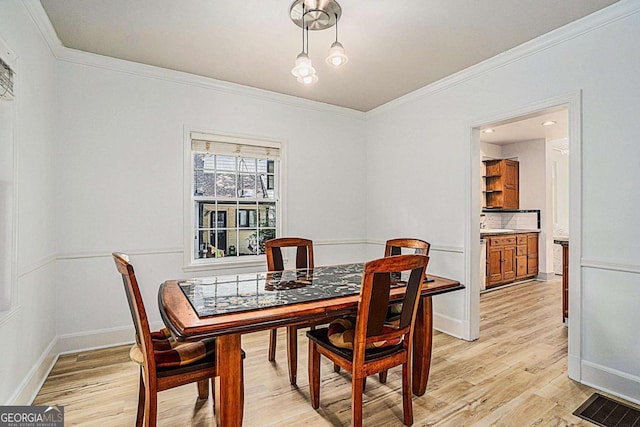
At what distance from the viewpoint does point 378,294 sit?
5.62ft

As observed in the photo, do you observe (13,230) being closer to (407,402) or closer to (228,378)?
(228,378)

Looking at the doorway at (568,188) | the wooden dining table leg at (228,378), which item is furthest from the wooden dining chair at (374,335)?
the doorway at (568,188)

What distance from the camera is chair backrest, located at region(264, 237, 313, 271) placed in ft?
9.48

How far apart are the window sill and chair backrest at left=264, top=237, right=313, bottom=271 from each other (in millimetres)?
836

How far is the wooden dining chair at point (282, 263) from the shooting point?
2428mm

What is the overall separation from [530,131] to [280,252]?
4953 mm

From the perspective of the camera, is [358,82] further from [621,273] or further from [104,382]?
[104,382]

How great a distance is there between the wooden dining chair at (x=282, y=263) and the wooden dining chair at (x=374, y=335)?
1.12 ft

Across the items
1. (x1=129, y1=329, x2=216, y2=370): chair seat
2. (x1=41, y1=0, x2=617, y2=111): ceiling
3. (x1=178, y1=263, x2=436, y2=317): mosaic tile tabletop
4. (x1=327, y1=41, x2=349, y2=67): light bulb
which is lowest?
(x1=129, y1=329, x2=216, y2=370): chair seat

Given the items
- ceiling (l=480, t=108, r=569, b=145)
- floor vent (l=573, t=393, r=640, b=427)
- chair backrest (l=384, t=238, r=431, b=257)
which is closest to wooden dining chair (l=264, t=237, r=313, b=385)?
chair backrest (l=384, t=238, r=431, b=257)

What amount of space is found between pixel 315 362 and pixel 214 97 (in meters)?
2.82

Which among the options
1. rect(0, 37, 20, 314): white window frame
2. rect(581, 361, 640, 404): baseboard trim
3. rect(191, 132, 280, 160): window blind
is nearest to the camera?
rect(0, 37, 20, 314): white window frame

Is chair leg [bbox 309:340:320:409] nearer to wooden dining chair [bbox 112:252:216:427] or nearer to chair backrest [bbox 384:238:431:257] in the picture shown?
wooden dining chair [bbox 112:252:216:427]

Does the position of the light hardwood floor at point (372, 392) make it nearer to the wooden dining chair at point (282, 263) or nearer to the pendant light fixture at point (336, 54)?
the wooden dining chair at point (282, 263)
